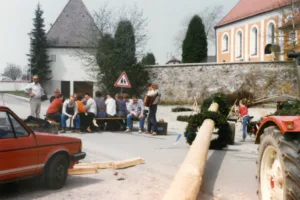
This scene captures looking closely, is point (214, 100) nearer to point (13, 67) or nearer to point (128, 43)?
point (128, 43)

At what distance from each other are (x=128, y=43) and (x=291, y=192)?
32.7m

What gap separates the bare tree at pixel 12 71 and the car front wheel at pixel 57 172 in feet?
327

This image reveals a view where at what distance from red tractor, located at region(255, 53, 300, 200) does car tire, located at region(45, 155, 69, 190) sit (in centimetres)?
311

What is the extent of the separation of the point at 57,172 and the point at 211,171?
3448 mm

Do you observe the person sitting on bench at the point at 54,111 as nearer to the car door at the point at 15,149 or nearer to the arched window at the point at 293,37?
the car door at the point at 15,149

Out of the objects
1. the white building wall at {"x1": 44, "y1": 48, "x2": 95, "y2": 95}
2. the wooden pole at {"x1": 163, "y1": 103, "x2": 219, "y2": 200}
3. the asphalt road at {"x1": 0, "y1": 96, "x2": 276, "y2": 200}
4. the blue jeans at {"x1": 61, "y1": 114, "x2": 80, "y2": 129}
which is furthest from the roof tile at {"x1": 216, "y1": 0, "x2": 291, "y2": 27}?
the wooden pole at {"x1": 163, "y1": 103, "x2": 219, "y2": 200}

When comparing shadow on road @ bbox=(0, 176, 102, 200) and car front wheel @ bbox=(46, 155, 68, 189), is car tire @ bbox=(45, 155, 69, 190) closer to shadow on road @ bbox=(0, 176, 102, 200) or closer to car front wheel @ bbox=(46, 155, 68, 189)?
car front wheel @ bbox=(46, 155, 68, 189)

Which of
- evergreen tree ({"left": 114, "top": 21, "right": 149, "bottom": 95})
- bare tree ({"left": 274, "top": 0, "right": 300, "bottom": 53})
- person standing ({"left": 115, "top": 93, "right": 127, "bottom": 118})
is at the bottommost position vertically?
person standing ({"left": 115, "top": 93, "right": 127, "bottom": 118})

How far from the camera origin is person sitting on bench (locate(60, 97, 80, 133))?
1566cm

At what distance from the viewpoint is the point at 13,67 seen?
104m

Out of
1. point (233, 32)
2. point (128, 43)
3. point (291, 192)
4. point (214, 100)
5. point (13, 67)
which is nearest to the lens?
point (291, 192)

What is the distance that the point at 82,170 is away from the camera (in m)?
8.24

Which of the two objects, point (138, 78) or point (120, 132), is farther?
point (138, 78)

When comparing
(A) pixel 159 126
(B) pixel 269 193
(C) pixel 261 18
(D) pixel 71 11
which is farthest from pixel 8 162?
(D) pixel 71 11
